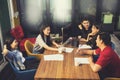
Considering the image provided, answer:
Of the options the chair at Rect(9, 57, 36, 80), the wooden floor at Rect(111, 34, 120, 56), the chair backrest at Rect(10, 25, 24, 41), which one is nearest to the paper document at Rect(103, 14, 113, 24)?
the wooden floor at Rect(111, 34, 120, 56)

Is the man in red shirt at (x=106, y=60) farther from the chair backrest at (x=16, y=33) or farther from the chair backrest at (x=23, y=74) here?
the chair backrest at (x=16, y=33)

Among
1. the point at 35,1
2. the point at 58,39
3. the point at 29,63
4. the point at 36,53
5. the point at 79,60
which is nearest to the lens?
the point at 79,60

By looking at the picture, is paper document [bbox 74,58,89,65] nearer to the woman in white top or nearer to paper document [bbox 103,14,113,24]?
the woman in white top

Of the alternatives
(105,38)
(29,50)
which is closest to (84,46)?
(105,38)

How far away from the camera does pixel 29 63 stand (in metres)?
3.62

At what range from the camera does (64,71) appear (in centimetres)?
279

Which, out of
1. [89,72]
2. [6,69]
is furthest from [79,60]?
[6,69]

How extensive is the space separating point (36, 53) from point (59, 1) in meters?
2.68

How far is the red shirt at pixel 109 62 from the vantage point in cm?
273

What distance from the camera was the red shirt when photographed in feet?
8.95

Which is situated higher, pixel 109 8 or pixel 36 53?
pixel 109 8

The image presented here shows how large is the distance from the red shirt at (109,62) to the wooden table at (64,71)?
0.69ft

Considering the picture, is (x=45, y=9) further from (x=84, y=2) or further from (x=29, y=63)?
(x=29, y=63)

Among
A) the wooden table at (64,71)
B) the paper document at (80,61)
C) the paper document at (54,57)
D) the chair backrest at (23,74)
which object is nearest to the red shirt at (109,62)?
the wooden table at (64,71)
